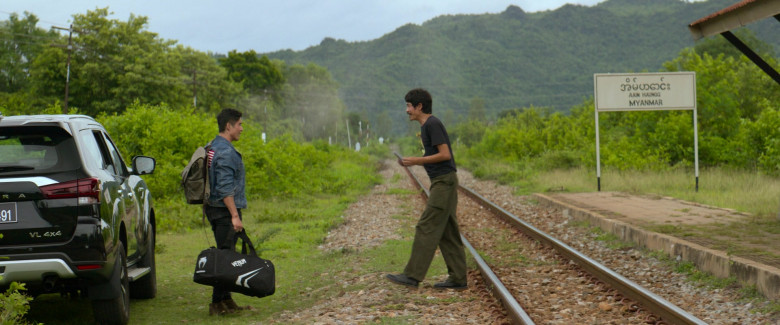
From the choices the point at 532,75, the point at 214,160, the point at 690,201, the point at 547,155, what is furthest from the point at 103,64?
the point at 532,75

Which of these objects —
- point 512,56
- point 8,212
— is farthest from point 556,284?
point 512,56

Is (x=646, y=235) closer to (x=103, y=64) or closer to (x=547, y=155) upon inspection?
(x=547, y=155)

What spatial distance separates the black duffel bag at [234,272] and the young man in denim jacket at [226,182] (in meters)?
0.19

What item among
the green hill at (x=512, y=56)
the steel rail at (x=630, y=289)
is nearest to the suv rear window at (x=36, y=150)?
the steel rail at (x=630, y=289)

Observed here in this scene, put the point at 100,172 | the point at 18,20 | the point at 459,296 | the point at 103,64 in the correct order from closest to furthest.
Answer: the point at 100,172, the point at 459,296, the point at 103,64, the point at 18,20

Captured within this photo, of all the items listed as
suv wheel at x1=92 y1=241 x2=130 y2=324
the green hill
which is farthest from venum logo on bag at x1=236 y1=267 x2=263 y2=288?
the green hill

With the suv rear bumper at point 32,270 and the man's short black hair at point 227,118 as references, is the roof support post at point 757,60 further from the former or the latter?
the suv rear bumper at point 32,270

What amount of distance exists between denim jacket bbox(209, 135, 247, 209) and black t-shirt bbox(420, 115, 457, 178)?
1.89m

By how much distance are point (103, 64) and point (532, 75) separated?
370ft

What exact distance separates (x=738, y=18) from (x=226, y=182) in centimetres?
741

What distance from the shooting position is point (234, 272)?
7.04 meters

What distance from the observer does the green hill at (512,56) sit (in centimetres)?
15112

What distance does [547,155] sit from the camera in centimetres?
3347

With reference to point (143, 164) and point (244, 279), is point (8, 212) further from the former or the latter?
point (143, 164)
